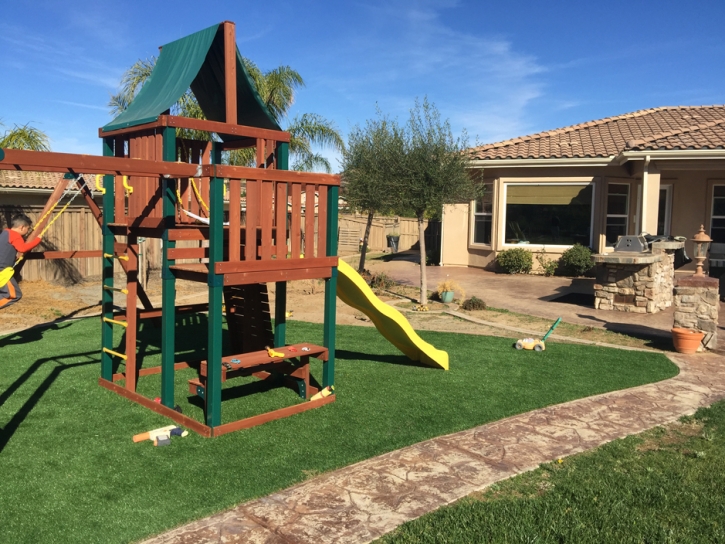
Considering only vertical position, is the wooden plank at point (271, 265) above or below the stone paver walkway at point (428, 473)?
above

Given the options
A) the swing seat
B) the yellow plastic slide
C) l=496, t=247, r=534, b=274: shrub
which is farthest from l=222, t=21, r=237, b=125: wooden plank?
l=496, t=247, r=534, b=274: shrub

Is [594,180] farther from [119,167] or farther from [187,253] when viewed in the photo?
[119,167]

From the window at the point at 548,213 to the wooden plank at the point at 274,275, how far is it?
43.6ft

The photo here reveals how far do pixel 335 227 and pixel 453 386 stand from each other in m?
2.33

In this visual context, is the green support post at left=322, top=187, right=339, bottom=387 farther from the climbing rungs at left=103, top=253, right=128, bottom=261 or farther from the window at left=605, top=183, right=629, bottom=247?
the window at left=605, top=183, right=629, bottom=247

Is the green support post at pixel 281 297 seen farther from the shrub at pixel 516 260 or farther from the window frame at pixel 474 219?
the window frame at pixel 474 219

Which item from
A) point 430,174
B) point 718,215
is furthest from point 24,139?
point 718,215

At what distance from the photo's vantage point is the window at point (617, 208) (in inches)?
708

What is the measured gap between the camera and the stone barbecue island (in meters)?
11.7

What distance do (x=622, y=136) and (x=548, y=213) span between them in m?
3.43

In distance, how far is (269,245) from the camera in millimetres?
5895

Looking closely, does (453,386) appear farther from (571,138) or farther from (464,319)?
(571,138)

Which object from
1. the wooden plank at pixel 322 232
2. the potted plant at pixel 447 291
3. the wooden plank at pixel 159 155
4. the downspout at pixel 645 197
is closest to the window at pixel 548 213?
the downspout at pixel 645 197

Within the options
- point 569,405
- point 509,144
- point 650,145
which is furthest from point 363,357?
point 509,144
